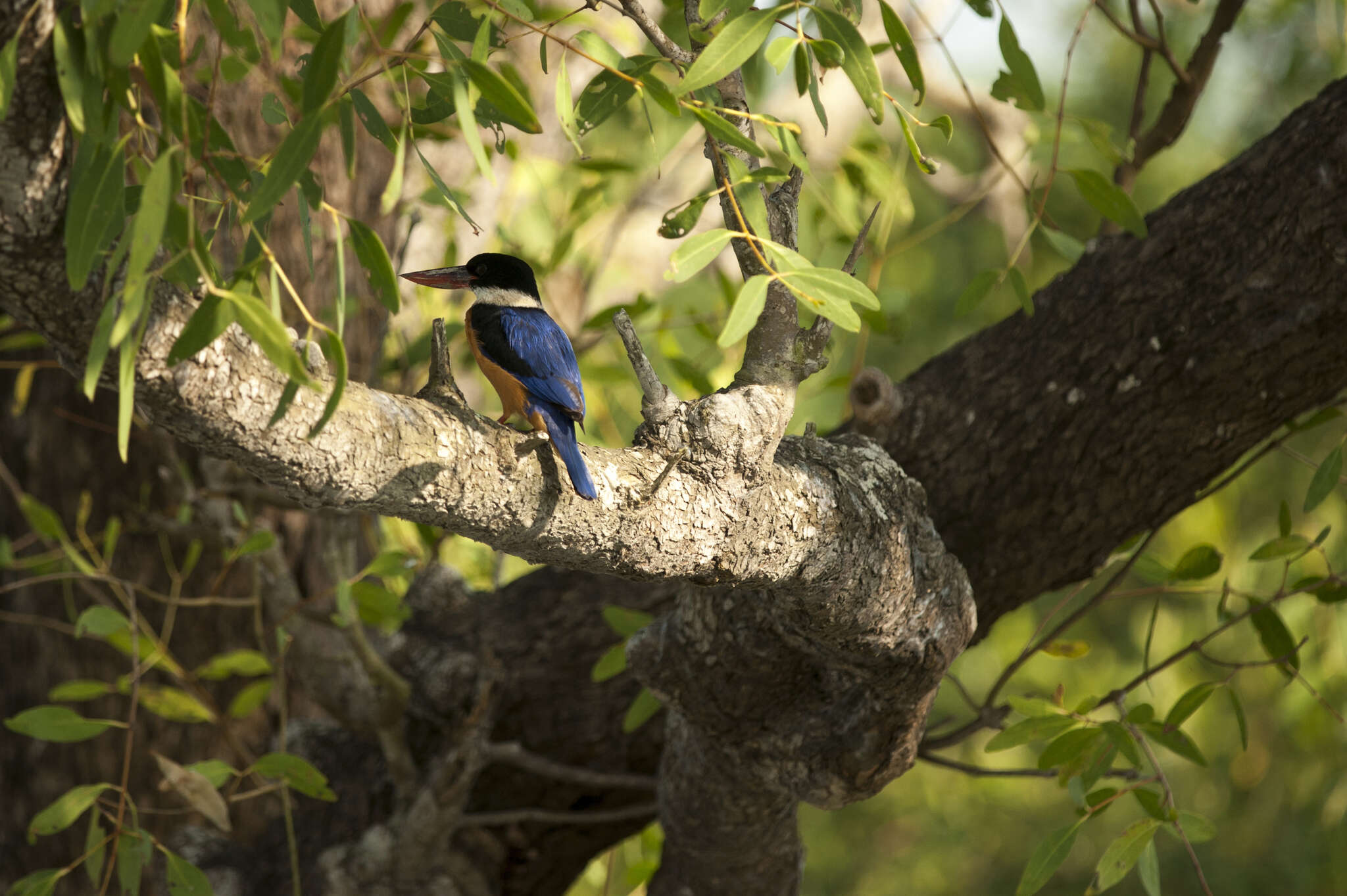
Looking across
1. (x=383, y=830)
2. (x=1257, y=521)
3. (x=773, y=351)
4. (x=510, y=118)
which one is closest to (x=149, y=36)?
(x=510, y=118)

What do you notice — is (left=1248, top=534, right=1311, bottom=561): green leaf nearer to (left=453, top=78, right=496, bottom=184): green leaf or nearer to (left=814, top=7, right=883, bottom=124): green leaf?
(left=814, top=7, right=883, bottom=124): green leaf

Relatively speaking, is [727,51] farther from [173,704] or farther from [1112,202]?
[173,704]

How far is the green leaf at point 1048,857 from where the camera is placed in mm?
1741

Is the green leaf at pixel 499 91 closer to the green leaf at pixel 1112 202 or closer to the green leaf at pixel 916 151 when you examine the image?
the green leaf at pixel 916 151

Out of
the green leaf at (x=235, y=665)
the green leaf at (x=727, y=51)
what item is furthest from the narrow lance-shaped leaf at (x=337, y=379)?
the green leaf at (x=235, y=665)

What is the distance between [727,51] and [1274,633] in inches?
61.6

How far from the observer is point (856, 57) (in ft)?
4.34

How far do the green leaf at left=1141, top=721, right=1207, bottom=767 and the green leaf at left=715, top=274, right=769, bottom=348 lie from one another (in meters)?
1.11

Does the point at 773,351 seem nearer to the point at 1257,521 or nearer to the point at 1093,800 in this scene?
the point at 1093,800

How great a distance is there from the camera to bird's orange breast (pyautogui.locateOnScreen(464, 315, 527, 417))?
1982mm

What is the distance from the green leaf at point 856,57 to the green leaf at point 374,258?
56 centimetres

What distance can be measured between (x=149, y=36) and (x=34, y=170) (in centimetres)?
19

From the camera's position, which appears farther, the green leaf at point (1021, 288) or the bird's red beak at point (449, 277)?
the bird's red beak at point (449, 277)

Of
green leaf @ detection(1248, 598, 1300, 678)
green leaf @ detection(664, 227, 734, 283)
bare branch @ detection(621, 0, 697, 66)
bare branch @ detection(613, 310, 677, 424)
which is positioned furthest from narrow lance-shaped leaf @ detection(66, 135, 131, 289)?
green leaf @ detection(1248, 598, 1300, 678)
